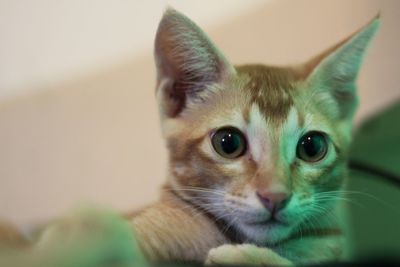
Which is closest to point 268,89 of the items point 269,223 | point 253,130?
point 253,130

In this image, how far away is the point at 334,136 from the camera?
0.73 m

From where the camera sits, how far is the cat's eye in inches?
25.8

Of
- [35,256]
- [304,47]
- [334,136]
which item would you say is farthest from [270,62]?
[35,256]

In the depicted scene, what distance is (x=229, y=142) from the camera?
2.19 feet

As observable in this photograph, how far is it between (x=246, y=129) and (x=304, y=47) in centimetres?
30

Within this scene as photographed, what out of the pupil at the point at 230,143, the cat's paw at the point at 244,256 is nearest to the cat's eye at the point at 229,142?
the pupil at the point at 230,143

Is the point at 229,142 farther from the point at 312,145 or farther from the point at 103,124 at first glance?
the point at 103,124

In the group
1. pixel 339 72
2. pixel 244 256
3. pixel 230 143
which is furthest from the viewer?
pixel 339 72

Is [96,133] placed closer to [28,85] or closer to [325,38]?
[28,85]

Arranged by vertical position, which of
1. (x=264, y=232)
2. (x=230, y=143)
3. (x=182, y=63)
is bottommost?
(x=264, y=232)

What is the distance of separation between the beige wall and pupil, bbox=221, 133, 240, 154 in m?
0.17

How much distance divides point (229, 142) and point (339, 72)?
0.22m

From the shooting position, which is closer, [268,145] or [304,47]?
[268,145]

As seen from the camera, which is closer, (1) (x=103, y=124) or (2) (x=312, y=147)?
(2) (x=312, y=147)
